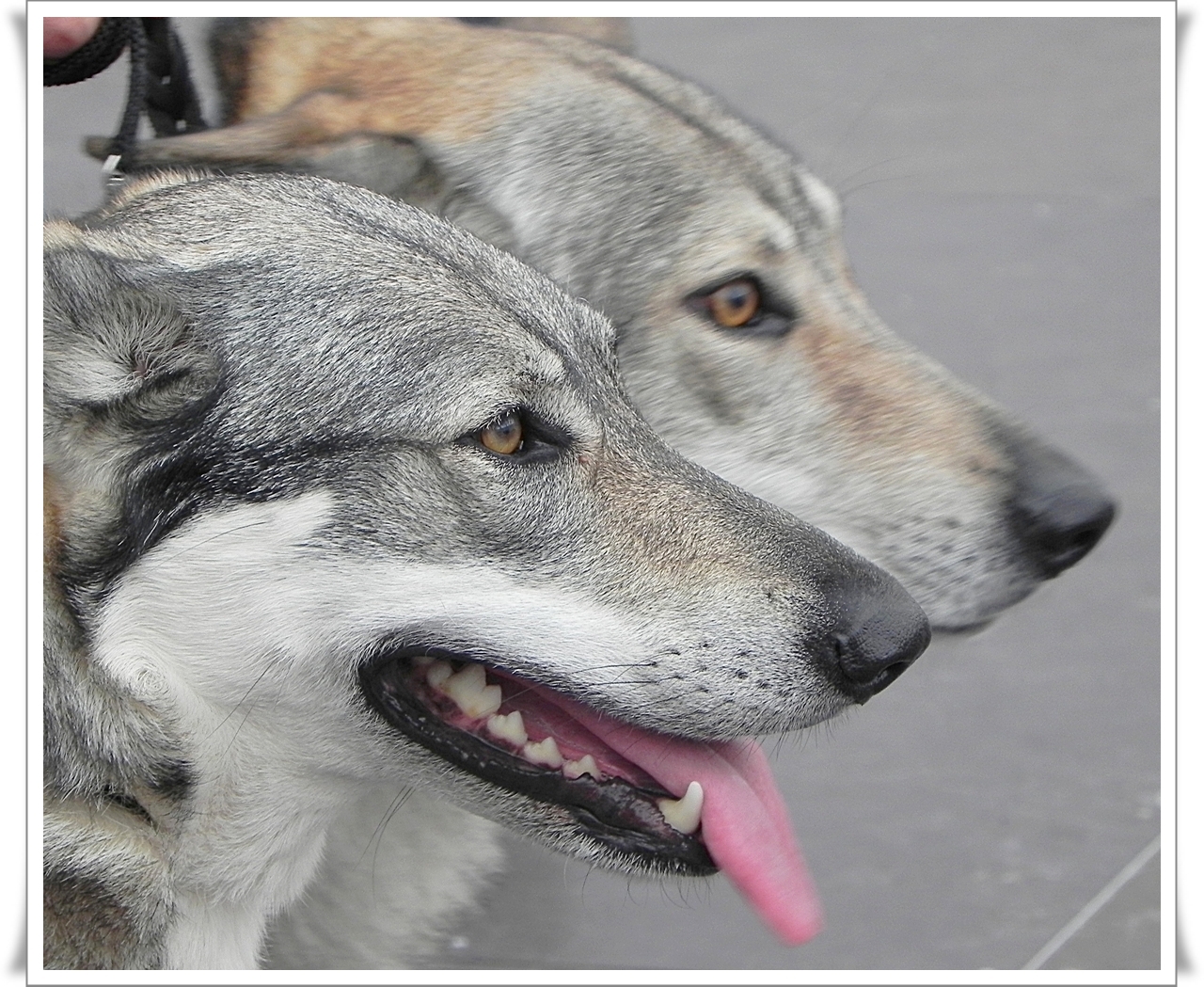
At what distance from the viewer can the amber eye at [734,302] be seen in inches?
118

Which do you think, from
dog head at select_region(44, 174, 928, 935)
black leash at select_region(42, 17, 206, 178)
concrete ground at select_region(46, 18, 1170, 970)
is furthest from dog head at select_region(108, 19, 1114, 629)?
dog head at select_region(44, 174, 928, 935)

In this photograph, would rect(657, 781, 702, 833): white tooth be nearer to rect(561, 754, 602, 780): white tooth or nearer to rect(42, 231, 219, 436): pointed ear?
rect(561, 754, 602, 780): white tooth

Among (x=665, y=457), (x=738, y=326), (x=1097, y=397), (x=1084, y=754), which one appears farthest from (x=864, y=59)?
(x=665, y=457)

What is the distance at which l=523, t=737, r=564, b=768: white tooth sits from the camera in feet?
7.51

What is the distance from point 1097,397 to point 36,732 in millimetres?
4861

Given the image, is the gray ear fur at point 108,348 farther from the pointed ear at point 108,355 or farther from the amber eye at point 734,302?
the amber eye at point 734,302

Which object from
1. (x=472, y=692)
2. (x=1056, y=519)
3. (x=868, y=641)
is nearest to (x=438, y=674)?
(x=472, y=692)

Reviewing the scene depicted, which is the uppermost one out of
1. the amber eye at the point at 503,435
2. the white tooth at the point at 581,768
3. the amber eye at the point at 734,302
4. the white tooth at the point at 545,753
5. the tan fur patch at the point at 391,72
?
the tan fur patch at the point at 391,72

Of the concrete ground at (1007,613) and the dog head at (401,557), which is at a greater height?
the dog head at (401,557)

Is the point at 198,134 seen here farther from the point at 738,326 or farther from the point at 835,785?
the point at 835,785

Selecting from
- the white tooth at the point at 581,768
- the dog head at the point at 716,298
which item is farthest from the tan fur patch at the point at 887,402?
the white tooth at the point at 581,768

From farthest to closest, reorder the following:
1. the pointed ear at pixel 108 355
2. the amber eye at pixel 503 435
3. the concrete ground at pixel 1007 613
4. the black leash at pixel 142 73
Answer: the concrete ground at pixel 1007 613, the black leash at pixel 142 73, the amber eye at pixel 503 435, the pointed ear at pixel 108 355

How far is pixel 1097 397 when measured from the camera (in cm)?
592

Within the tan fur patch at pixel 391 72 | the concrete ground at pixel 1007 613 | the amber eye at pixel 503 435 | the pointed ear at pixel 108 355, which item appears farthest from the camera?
the concrete ground at pixel 1007 613
